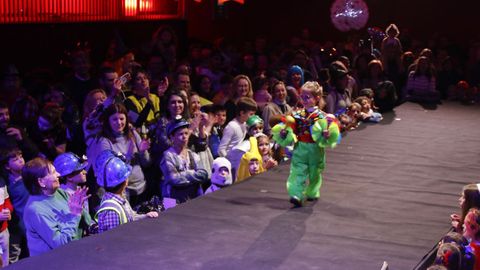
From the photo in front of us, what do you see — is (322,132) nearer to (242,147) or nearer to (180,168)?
(180,168)

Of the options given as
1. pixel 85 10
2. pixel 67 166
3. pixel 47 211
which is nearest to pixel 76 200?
pixel 47 211

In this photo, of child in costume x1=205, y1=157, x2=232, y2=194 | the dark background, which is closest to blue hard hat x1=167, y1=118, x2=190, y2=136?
child in costume x1=205, y1=157, x2=232, y2=194

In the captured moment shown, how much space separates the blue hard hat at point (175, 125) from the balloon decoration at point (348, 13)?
5.72 metres

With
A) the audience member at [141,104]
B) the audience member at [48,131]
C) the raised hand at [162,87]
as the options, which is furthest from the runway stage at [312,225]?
the raised hand at [162,87]

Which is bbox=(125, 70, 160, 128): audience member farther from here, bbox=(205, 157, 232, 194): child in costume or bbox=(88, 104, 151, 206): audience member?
bbox=(205, 157, 232, 194): child in costume

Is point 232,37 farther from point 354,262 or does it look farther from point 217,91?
point 354,262

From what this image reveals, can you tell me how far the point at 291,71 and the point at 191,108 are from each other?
2.27 m

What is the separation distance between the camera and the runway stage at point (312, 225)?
383 cm

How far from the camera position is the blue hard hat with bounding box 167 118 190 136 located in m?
5.32

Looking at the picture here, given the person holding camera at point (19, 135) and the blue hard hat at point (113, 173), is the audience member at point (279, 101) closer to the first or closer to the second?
the person holding camera at point (19, 135)

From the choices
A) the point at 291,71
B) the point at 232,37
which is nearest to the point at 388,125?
the point at 291,71

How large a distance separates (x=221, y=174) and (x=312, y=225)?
1138mm

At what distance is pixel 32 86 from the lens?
22.9ft

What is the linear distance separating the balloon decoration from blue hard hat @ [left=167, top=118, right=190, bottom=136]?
572cm
